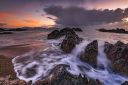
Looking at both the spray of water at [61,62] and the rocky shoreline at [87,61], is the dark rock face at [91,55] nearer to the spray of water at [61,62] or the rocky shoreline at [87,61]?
the rocky shoreline at [87,61]

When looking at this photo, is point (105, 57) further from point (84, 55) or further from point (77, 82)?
point (77, 82)

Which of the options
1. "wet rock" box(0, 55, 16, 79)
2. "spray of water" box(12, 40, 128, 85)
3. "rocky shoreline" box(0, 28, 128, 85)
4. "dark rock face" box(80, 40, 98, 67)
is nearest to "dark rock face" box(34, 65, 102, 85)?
"rocky shoreline" box(0, 28, 128, 85)

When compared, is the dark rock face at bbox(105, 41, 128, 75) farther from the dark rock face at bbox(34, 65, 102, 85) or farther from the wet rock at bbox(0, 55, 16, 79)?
the wet rock at bbox(0, 55, 16, 79)

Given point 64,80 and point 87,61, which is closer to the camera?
point 64,80

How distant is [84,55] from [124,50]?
3.54m

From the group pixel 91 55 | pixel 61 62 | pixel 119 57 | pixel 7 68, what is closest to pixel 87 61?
pixel 91 55

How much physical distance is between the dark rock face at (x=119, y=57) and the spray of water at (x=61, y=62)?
58 cm

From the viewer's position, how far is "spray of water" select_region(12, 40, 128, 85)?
16.3 m

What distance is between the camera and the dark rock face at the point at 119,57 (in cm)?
1827

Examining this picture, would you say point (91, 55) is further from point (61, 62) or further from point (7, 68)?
point (7, 68)

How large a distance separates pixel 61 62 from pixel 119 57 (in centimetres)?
502

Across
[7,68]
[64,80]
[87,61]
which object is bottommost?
[7,68]

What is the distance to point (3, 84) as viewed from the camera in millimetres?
14375

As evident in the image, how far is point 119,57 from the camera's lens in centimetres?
1970
